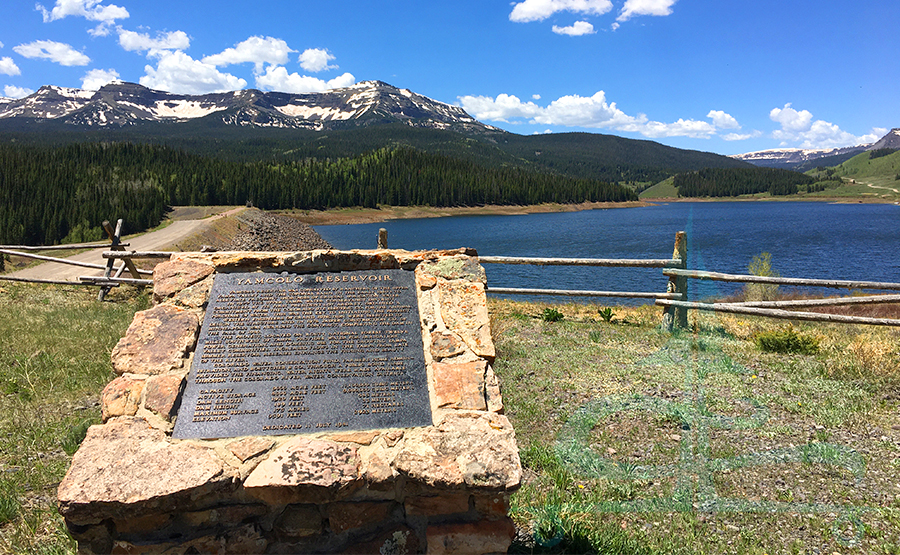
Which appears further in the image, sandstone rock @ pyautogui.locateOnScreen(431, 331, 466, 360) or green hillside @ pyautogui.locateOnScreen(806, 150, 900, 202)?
green hillside @ pyautogui.locateOnScreen(806, 150, 900, 202)

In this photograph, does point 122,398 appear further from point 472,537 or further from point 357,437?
point 472,537

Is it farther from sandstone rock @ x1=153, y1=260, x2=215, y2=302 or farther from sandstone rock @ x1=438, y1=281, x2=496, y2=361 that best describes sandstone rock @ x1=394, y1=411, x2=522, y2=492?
sandstone rock @ x1=153, y1=260, x2=215, y2=302

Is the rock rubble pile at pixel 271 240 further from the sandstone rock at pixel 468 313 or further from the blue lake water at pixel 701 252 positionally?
the sandstone rock at pixel 468 313

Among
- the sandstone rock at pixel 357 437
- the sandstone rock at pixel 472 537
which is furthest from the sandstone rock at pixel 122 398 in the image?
the sandstone rock at pixel 472 537

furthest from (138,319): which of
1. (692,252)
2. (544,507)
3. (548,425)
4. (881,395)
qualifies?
(692,252)

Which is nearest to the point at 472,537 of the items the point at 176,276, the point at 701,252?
the point at 176,276

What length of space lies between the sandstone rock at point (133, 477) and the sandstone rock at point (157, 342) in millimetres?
547

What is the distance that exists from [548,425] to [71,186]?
6576cm

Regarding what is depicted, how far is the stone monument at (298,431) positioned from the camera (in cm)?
299

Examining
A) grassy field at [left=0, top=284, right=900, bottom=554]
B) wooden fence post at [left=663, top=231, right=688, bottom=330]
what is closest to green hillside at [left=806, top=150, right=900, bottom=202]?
wooden fence post at [left=663, top=231, right=688, bottom=330]

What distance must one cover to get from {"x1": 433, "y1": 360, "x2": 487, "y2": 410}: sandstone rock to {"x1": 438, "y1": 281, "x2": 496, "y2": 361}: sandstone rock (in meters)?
0.18

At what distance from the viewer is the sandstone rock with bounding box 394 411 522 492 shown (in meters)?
3.00

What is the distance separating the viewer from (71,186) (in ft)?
178

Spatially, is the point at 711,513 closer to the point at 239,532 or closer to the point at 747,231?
the point at 239,532
